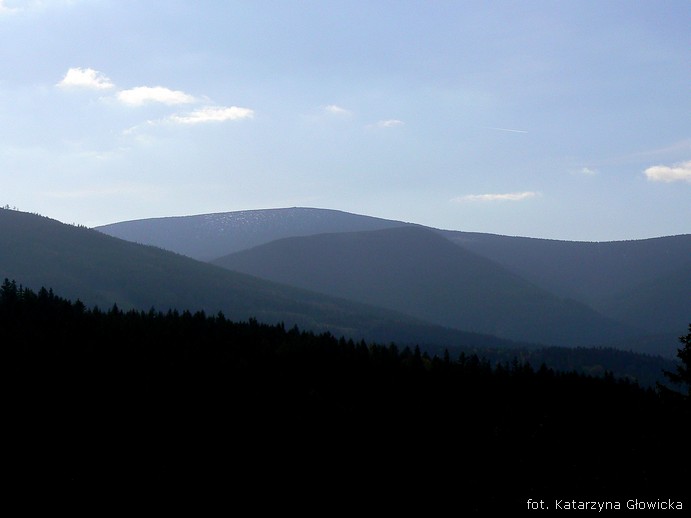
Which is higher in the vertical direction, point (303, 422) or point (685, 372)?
point (685, 372)

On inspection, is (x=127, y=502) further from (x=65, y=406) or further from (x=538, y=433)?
(x=538, y=433)

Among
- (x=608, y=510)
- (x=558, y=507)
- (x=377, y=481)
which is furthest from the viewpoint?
(x=377, y=481)

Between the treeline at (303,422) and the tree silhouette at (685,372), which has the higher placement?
the tree silhouette at (685,372)

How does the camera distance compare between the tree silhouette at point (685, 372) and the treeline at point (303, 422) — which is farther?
the treeline at point (303, 422)

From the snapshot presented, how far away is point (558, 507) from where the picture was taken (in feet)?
257

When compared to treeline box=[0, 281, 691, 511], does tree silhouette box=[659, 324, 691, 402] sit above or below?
above

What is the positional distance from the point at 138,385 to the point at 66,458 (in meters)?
26.1

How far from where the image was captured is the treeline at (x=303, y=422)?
89.3 m

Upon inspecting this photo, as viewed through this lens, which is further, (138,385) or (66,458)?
(138,385)

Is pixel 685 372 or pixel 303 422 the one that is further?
pixel 303 422

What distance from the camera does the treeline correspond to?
89.3 metres

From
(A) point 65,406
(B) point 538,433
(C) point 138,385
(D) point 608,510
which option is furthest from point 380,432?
(D) point 608,510

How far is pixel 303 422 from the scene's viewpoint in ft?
364

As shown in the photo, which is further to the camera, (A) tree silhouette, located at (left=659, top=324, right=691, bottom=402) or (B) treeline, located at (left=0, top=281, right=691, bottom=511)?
(B) treeline, located at (left=0, top=281, right=691, bottom=511)
